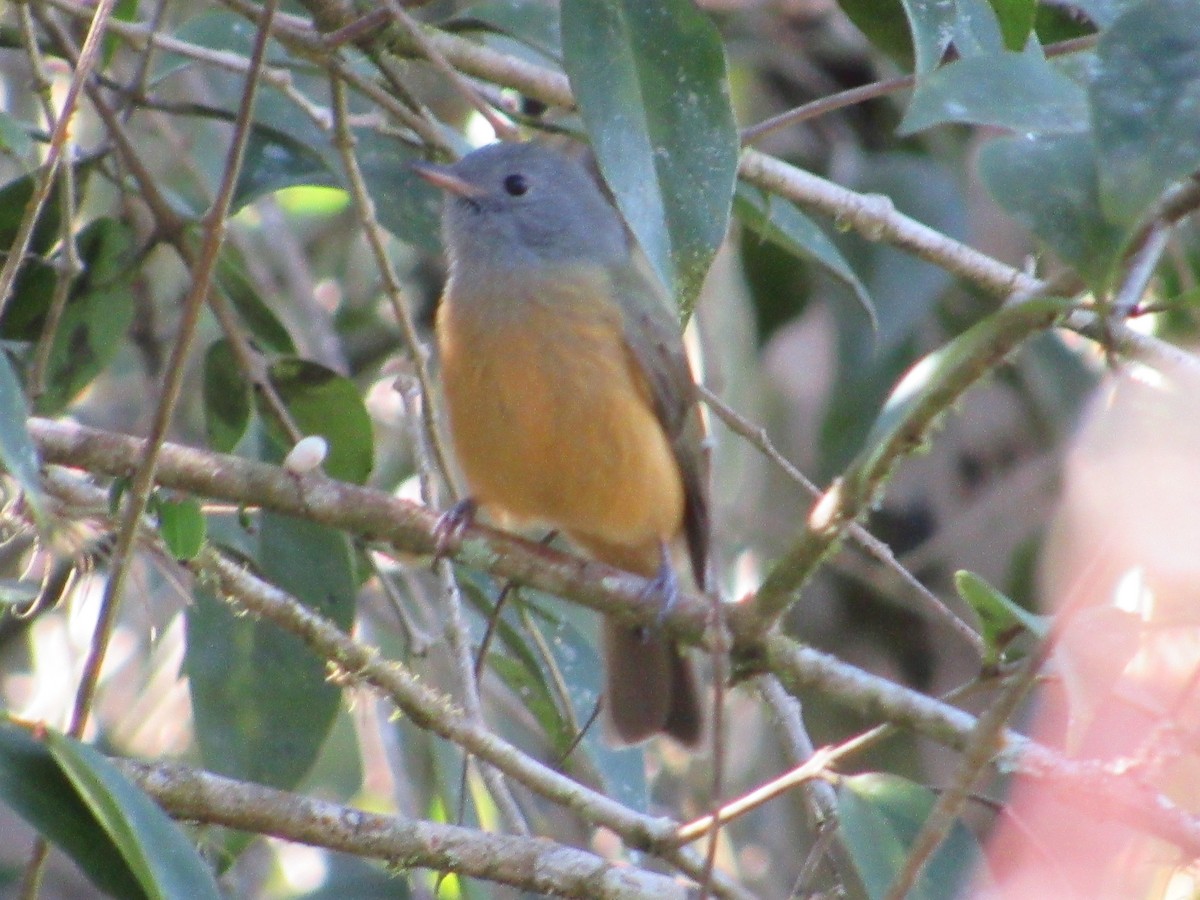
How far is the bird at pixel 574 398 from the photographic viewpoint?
4328 millimetres

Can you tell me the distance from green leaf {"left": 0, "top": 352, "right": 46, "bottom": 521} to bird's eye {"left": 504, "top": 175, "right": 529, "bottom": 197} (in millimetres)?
2967

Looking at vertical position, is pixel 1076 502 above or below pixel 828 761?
below

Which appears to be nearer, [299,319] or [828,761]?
[828,761]

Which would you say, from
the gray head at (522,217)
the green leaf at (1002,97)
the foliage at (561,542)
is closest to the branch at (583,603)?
the foliage at (561,542)

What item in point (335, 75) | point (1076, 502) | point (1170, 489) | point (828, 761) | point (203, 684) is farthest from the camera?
point (1076, 502)

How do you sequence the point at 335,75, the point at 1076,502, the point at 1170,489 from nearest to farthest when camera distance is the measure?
the point at 1170,489
the point at 335,75
the point at 1076,502

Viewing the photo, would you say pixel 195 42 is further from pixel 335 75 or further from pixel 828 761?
pixel 828 761

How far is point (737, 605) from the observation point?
296cm

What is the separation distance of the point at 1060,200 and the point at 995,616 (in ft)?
2.68

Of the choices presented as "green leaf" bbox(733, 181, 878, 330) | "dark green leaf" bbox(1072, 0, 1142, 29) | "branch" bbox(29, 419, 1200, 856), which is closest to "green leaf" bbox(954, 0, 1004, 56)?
"dark green leaf" bbox(1072, 0, 1142, 29)

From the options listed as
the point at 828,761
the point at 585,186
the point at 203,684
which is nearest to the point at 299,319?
the point at 585,186

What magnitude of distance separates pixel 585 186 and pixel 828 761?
124 inches

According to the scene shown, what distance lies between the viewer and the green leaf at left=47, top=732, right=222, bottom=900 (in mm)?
2055

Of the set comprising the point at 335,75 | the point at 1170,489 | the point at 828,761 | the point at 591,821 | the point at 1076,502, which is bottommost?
the point at 1076,502
